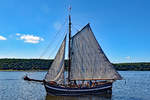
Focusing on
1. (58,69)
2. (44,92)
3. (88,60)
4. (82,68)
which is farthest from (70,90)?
(44,92)

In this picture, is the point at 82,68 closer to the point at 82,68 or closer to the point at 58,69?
the point at 82,68

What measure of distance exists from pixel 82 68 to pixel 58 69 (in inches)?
195

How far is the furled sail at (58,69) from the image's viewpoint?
3341cm

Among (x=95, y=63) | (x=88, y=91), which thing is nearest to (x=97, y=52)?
(x=95, y=63)

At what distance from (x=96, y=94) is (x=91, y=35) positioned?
1174 cm

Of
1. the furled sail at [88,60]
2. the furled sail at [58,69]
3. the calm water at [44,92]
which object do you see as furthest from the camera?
the furled sail at [88,60]

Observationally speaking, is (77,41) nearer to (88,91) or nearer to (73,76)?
Result: (73,76)

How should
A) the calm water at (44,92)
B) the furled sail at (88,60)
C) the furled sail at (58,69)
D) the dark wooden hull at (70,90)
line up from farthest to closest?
1. the furled sail at (88,60)
2. the calm water at (44,92)
3. the dark wooden hull at (70,90)
4. the furled sail at (58,69)

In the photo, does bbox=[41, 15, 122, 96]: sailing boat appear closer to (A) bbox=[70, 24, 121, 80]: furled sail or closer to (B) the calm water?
(A) bbox=[70, 24, 121, 80]: furled sail

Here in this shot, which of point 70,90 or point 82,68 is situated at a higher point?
point 82,68

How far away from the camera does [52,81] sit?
33812 millimetres

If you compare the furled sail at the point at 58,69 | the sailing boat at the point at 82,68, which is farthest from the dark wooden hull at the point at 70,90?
the furled sail at the point at 58,69

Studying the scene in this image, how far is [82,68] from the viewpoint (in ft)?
118

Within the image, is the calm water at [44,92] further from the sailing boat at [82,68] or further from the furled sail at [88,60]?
the furled sail at [88,60]
